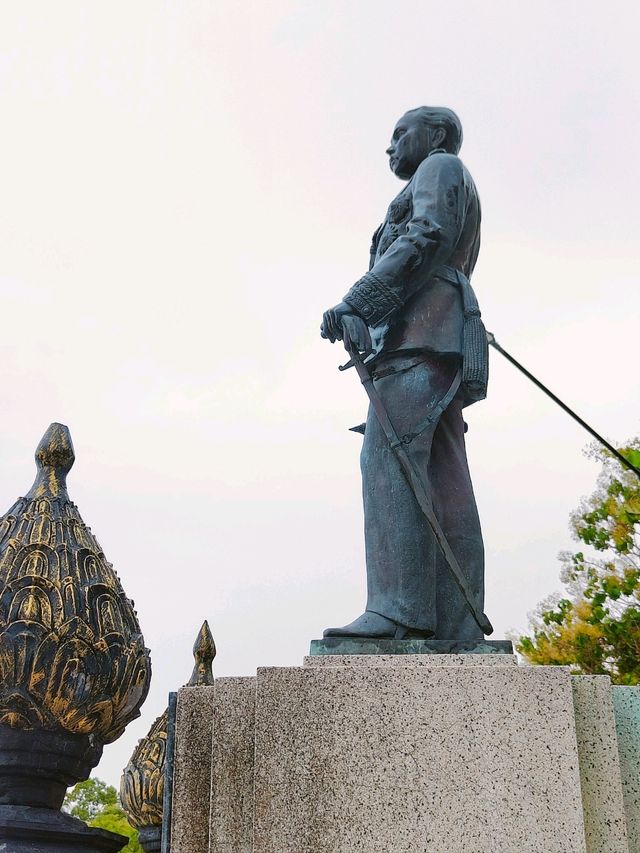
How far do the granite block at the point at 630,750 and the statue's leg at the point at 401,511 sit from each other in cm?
91

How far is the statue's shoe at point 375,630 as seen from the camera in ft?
13.7

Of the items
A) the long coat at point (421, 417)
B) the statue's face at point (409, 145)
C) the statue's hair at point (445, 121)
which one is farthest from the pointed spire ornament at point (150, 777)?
the statue's hair at point (445, 121)

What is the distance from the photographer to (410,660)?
3.79 metres

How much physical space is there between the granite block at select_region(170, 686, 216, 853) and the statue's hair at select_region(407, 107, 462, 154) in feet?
11.6

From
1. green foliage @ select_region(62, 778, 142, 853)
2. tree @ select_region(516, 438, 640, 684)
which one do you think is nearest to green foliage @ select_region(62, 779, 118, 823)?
green foliage @ select_region(62, 778, 142, 853)

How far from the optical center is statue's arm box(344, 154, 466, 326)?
477cm

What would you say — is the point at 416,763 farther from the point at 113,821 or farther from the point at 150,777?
the point at 113,821

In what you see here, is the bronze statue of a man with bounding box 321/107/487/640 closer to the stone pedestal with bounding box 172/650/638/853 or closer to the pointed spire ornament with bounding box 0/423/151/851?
the stone pedestal with bounding box 172/650/638/853

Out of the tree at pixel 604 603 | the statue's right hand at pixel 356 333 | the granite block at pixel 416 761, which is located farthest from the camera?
the tree at pixel 604 603

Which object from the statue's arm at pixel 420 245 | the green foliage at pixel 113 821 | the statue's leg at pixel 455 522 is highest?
the statue's arm at pixel 420 245

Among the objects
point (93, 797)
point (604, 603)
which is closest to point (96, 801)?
point (93, 797)

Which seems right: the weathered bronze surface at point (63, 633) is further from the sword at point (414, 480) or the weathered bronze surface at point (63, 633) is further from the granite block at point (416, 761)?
the sword at point (414, 480)

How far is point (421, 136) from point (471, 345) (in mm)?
1528

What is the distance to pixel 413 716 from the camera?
359 cm
